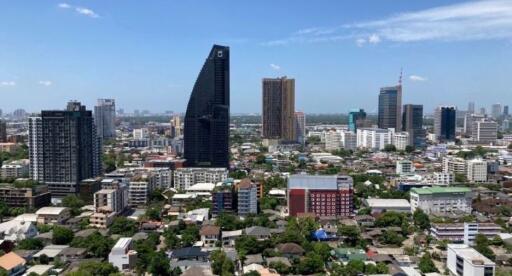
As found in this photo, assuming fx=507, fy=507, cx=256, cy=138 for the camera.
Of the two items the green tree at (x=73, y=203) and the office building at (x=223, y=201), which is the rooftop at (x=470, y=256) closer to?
the office building at (x=223, y=201)

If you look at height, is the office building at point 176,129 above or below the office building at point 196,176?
above

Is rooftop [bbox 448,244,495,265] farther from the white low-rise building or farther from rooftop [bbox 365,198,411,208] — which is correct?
the white low-rise building

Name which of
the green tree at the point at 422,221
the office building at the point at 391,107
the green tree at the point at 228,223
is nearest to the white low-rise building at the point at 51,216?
the green tree at the point at 228,223

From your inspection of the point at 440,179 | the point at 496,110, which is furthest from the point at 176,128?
the point at 496,110

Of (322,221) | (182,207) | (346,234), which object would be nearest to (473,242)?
(346,234)

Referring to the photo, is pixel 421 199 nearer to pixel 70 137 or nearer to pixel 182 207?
pixel 182 207

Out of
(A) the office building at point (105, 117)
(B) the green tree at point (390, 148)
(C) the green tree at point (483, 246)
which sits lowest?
(C) the green tree at point (483, 246)
